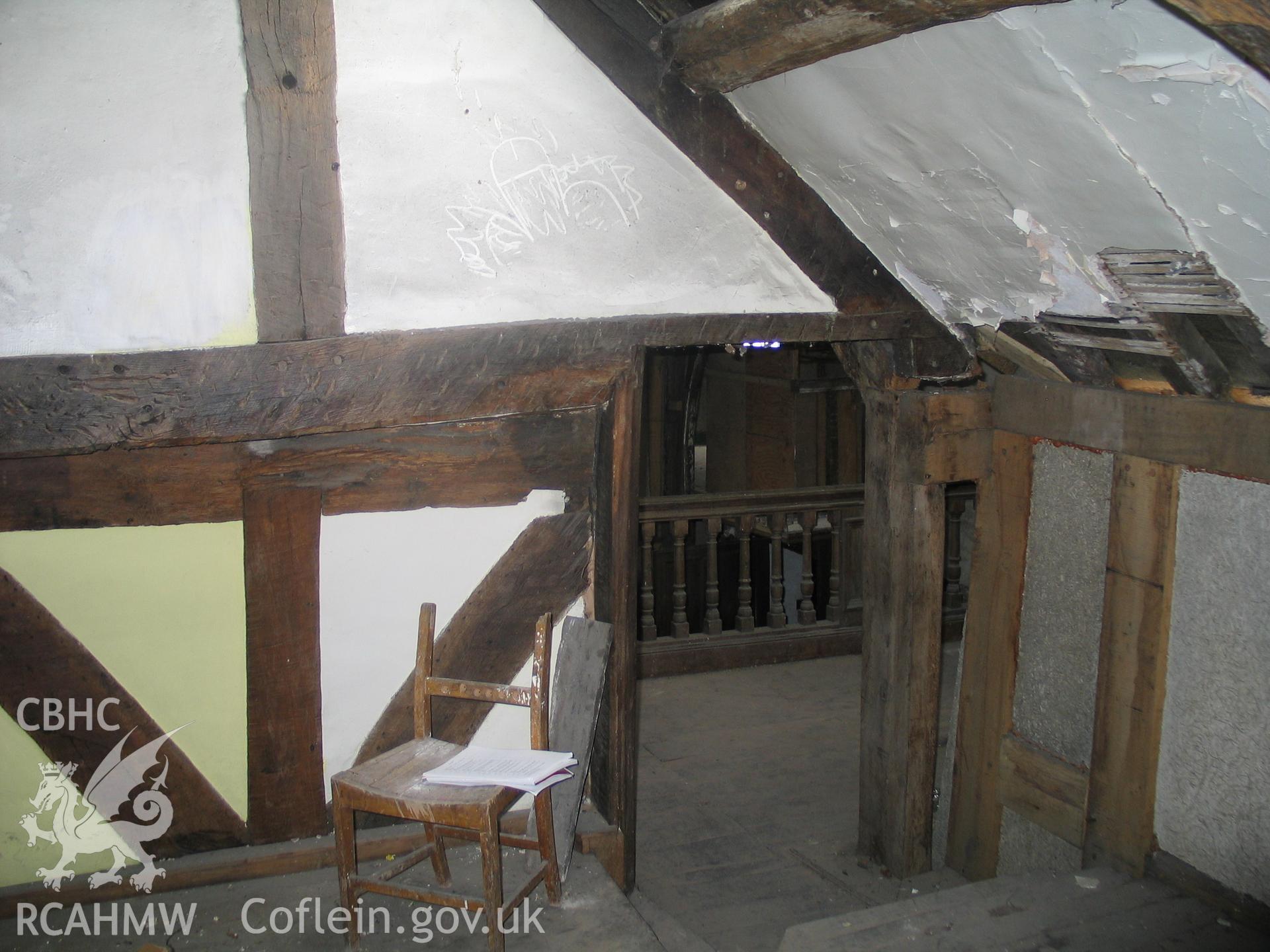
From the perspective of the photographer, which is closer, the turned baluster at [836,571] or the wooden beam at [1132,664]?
the wooden beam at [1132,664]

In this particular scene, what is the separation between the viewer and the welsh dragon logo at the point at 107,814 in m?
2.71

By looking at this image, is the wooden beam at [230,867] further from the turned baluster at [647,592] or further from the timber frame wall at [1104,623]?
the turned baluster at [647,592]

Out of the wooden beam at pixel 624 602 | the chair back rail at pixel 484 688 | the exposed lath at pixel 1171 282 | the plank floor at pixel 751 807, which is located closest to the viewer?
the exposed lath at pixel 1171 282

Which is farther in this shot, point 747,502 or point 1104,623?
point 747,502

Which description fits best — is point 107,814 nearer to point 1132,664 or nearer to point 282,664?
point 282,664

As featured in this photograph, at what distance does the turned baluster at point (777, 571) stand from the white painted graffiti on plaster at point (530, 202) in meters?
3.14

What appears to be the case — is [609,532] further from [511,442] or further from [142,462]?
[142,462]

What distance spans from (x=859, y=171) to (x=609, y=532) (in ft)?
4.15

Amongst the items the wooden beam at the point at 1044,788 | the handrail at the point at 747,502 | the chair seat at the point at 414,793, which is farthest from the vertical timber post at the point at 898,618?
the handrail at the point at 747,502

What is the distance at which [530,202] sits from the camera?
111 inches

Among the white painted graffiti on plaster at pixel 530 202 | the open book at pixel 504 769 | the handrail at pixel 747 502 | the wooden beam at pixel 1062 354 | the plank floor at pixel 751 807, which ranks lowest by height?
the plank floor at pixel 751 807

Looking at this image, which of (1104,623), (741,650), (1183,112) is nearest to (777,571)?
(741,650)

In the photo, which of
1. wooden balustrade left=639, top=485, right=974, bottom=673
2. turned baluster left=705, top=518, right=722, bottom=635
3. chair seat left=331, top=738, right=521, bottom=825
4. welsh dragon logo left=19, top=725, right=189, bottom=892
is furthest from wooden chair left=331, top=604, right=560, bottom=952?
turned baluster left=705, top=518, right=722, bottom=635

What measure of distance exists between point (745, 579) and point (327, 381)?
349 centimetres
